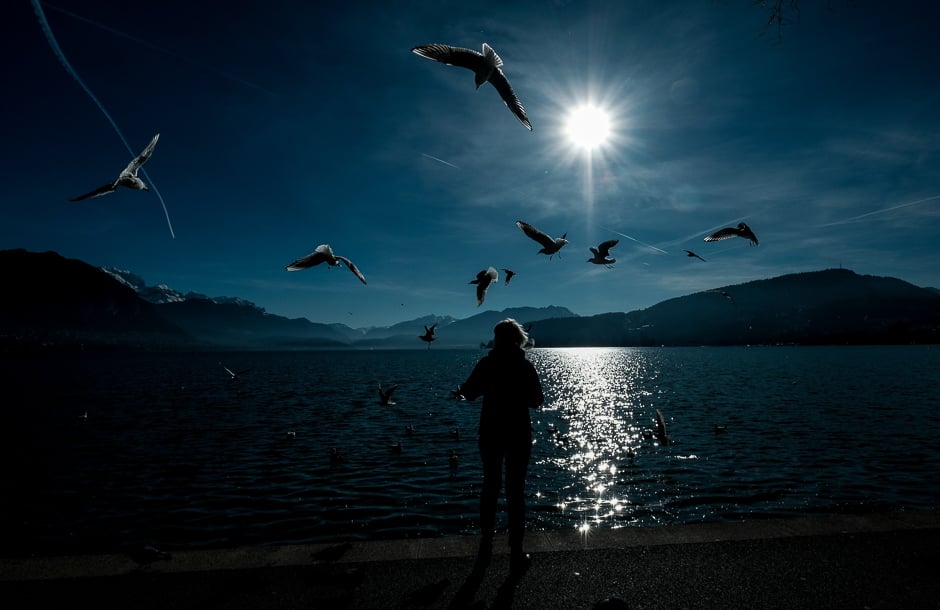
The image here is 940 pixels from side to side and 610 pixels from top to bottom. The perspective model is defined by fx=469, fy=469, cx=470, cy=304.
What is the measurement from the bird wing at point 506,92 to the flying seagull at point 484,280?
3786 millimetres

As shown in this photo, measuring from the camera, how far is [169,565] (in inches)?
209

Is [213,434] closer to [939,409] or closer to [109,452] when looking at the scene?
[109,452]

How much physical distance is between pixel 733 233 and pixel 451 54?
898cm

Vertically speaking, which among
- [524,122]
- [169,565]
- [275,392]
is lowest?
[275,392]

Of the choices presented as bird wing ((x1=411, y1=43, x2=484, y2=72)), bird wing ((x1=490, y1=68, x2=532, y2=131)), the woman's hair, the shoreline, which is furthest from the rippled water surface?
bird wing ((x1=411, y1=43, x2=484, y2=72))

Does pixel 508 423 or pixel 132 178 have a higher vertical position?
pixel 132 178

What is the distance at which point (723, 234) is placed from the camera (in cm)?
1182

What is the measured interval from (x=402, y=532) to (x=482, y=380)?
22.6 ft

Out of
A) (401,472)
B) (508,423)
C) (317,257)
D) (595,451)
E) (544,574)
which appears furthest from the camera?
(595,451)

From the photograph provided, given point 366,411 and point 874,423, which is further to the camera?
point 366,411

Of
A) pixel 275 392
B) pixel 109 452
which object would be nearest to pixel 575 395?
pixel 275 392

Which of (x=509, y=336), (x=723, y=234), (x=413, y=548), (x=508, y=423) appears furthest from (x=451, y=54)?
(x=723, y=234)

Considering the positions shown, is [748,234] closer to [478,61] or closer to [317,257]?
[478,61]

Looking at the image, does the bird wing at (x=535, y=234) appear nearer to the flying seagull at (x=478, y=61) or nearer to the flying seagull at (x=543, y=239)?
the flying seagull at (x=543, y=239)
